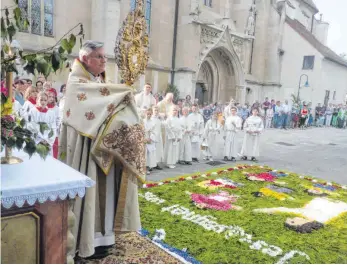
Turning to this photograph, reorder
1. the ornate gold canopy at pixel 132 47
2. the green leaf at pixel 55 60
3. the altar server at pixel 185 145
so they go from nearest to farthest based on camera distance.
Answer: the green leaf at pixel 55 60, the ornate gold canopy at pixel 132 47, the altar server at pixel 185 145

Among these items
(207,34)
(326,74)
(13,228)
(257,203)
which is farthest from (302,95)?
(13,228)

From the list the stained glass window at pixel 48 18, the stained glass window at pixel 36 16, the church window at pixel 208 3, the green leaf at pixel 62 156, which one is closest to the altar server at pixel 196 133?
the green leaf at pixel 62 156

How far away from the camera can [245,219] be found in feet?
16.3

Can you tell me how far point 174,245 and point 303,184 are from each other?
4527mm

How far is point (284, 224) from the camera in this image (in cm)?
487

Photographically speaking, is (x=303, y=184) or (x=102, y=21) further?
(x=102, y=21)

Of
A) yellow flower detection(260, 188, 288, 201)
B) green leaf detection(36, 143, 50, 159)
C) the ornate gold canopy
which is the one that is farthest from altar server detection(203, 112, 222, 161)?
green leaf detection(36, 143, 50, 159)

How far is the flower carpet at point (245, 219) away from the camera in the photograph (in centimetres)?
394

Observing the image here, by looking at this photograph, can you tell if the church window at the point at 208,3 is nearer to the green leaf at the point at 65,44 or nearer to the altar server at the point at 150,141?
the altar server at the point at 150,141

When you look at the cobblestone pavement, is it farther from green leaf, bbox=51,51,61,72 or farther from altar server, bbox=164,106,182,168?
green leaf, bbox=51,51,61,72

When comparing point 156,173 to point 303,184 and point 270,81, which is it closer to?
point 303,184

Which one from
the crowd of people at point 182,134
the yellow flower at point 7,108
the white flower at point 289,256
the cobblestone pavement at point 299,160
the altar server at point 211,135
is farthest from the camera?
the altar server at point 211,135

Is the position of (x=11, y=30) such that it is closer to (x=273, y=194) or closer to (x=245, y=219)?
(x=245, y=219)

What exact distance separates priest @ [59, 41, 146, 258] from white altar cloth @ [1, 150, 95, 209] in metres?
0.67
